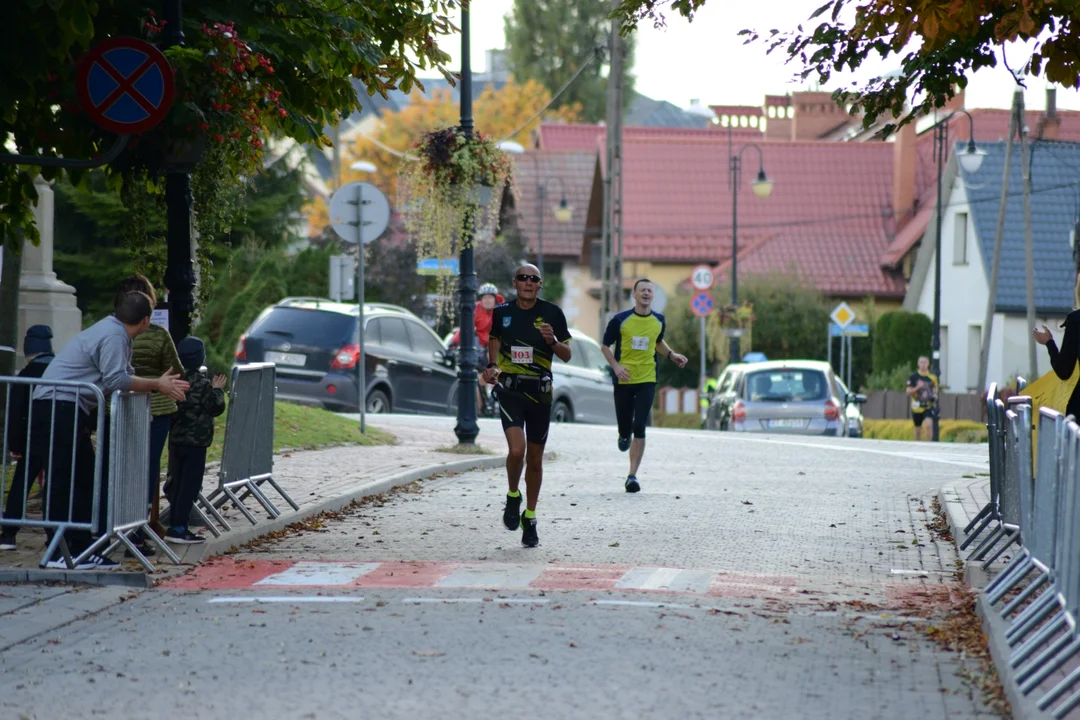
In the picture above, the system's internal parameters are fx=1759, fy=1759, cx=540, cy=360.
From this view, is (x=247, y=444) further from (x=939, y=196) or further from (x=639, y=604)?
(x=939, y=196)

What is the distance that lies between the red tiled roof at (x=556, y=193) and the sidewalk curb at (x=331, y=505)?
50345mm

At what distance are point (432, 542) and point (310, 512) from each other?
1.47 meters

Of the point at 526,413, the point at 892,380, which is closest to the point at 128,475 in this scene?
the point at 526,413

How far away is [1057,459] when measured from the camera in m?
7.14

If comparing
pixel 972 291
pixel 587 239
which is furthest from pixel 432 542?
pixel 587 239

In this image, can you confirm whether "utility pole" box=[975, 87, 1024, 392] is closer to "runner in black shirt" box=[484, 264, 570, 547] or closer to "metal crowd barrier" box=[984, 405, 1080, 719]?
"runner in black shirt" box=[484, 264, 570, 547]

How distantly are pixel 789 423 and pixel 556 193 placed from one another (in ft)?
141

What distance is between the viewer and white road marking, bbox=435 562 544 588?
9.50m

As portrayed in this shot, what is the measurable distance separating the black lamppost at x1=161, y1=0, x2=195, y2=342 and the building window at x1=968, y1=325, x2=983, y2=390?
4261 centimetres

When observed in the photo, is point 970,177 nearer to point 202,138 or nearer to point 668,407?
point 668,407

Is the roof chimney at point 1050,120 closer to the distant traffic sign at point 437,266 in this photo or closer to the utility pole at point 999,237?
the utility pole at point 999,237

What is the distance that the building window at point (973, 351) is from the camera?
5141 cm

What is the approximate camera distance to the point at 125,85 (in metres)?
A: 10.1

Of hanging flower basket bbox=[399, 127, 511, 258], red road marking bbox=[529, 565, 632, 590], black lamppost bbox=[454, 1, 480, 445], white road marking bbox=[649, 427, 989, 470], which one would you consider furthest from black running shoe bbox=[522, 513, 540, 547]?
white road marking bbox=[649, 427, 989, 470]
